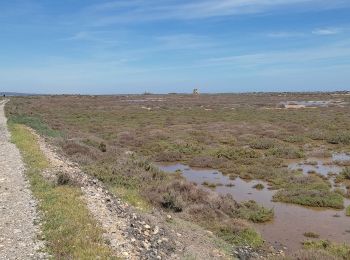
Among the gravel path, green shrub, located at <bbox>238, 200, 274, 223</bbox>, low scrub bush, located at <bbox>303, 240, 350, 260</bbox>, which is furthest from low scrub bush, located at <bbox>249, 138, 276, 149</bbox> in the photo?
low scrub bush, located at <bbox>303, 240, 350, 260</bbox>

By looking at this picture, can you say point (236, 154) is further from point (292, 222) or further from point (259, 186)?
point (292, 222)

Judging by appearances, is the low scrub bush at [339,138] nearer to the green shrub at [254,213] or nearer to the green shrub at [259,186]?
the green shrub at [259,186]

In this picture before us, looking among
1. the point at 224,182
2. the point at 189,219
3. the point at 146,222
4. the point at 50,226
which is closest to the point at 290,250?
the point at 189,219

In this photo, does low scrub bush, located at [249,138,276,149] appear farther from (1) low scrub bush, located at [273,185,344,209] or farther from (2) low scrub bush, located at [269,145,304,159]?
(1) low scrub bush, located at [273,185,344,209]

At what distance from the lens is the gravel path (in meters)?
10.6

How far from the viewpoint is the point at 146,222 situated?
14359 millimetres

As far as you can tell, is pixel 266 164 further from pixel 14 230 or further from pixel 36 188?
pixel 14 230

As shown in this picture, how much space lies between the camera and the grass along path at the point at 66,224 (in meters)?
10.5

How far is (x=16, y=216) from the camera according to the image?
13312 millimetres

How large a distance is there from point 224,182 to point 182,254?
15.3m

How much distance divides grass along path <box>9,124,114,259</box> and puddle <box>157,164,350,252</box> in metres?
7.38

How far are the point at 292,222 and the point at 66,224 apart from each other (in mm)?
10820

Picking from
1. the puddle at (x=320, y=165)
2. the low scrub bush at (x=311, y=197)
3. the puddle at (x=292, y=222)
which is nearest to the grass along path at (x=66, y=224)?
the puddle at (x=292, y=222)

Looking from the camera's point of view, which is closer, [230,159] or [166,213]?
[166,213]
